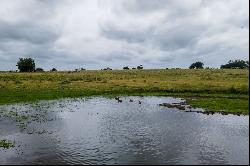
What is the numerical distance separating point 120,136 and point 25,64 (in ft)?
485

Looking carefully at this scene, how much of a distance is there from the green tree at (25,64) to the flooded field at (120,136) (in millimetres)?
121170

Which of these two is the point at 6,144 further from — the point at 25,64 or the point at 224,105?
the point at 25,64

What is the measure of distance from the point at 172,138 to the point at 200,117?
46.9ft

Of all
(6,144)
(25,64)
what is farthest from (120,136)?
(25,64)

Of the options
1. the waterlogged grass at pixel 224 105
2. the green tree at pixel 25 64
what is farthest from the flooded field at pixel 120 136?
the green tree at pixel 25 64

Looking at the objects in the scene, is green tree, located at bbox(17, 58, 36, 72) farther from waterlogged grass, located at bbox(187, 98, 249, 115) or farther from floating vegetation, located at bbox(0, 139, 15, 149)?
floating vegetation, located at bbox(0, 139, 15, 149)

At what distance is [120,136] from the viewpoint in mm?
40250

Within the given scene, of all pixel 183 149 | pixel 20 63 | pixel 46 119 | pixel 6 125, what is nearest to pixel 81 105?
pixel 46 119

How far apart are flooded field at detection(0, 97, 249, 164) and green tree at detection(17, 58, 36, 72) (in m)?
121

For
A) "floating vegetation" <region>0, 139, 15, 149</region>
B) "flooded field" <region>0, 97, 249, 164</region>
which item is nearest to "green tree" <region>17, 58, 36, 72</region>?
"flooded field" <region>0, 97, 249, 164</region>

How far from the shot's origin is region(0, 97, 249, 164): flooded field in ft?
104

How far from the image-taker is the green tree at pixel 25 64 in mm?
179250

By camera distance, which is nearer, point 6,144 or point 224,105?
point 6,144

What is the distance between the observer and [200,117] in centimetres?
5184
